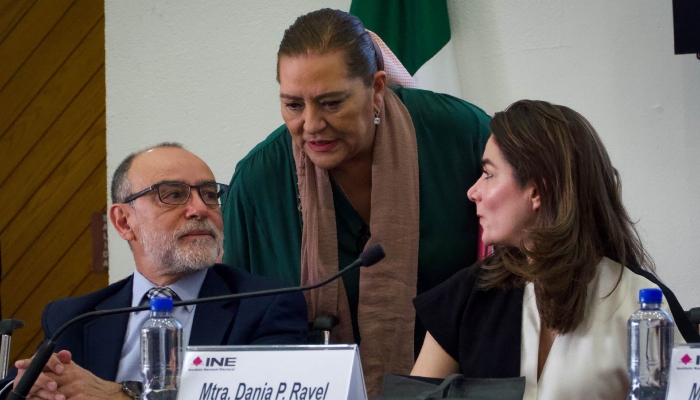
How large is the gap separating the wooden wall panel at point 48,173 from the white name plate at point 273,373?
2816 mm

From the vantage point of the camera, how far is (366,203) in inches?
103

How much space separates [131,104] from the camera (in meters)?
3.90

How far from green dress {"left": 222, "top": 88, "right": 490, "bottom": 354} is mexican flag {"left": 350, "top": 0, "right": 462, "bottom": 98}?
2.77ft

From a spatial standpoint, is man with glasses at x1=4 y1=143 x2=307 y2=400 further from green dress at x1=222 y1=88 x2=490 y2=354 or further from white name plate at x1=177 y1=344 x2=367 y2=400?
white name plate at x1=177 y1=344 x2=367 y2=400

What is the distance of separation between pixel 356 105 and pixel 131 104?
5.88ft

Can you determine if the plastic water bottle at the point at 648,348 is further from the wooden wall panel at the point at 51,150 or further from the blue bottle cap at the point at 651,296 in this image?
the wooden wall panel at the point at 51,150

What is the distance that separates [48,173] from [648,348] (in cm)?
318

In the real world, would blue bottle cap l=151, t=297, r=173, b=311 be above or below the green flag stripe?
below

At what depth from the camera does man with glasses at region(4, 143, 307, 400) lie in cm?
227

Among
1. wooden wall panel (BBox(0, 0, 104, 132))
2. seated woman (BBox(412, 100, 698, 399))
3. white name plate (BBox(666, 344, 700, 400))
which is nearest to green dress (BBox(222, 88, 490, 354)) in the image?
seated woman (BBox(412, 100, 698, 399))

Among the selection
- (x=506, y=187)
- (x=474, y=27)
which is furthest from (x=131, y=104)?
(x=506, y=187)

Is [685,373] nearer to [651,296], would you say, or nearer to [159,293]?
[651,296]

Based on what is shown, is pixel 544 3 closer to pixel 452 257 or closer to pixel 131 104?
pixel 452 257

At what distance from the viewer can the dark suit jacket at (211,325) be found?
7.40ft
